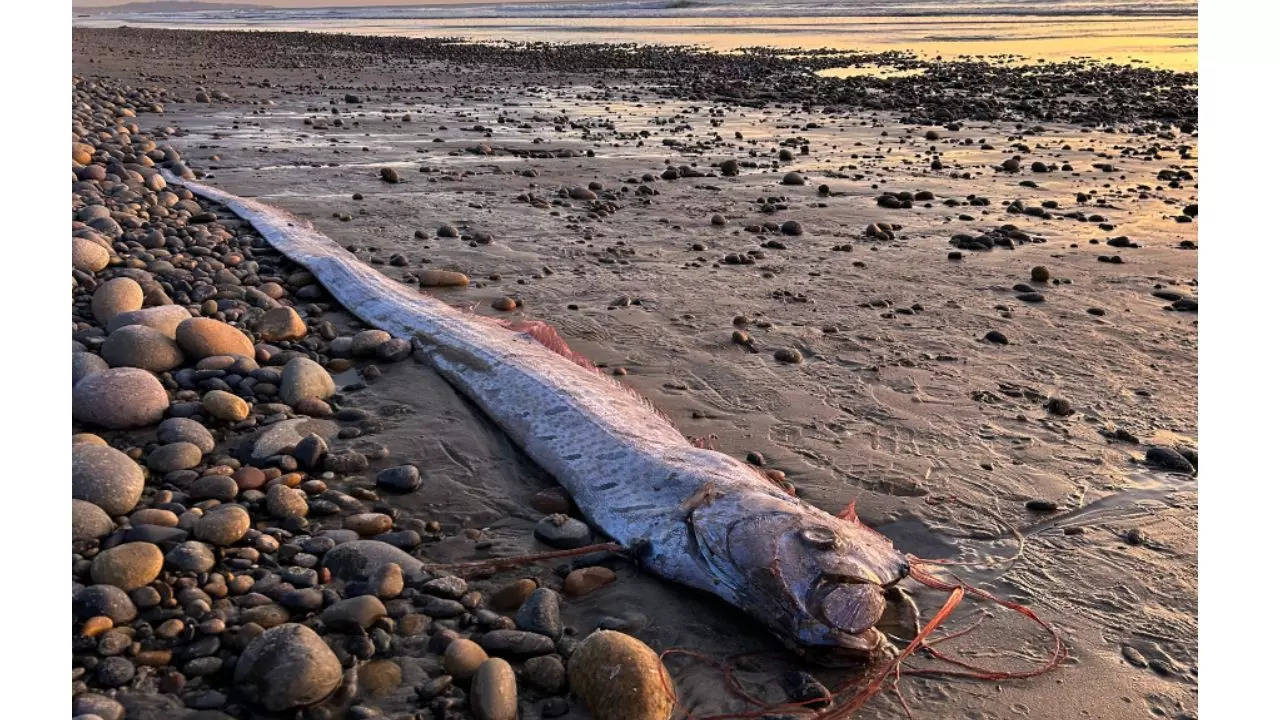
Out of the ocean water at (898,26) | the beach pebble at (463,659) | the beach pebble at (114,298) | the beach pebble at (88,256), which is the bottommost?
the beach pebble at (463,659)

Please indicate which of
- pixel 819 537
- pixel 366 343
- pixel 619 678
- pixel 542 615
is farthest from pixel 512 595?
pixel 366 343

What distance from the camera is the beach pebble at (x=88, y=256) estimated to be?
6746 millimetres

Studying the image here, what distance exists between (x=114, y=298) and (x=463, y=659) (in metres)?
4.11

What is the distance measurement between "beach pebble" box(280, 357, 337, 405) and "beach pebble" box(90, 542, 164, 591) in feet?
5.69

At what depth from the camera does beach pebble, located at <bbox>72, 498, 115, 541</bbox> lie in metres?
3.71

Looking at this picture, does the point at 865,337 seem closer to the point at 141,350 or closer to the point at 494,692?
the point at 494,692

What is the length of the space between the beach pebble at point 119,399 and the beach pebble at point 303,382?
0.60 metres

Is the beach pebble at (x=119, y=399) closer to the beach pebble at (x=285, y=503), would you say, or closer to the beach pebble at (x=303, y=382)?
the beach pebble at (x=303, y=382)

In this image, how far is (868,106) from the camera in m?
19.8

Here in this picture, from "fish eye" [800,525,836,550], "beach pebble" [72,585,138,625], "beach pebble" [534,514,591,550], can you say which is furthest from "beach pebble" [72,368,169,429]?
"fish eye" [800,525,836,550]

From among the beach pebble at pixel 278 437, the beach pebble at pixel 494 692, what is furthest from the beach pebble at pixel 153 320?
the beach pebble at pixel 494 692

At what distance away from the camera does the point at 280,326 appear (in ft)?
20.4
